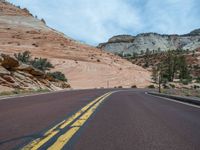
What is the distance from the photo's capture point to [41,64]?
209 ft

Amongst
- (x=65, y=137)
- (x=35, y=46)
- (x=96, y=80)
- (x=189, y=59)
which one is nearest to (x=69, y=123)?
(x=65, y=137)

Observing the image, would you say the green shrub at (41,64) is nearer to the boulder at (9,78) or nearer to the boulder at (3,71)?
the boulder at (3,71)

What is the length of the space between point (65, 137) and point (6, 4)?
12681 cm

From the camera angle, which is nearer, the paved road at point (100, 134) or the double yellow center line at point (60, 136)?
the double yellow center line at point (60, 136)

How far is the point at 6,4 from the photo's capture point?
125 m

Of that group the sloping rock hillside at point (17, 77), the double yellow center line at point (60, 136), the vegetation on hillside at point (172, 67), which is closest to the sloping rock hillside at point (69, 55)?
the vegetation on hillside at point (172, 67)

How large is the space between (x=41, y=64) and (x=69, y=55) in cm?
2460

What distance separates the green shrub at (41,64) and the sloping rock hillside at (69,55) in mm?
3501

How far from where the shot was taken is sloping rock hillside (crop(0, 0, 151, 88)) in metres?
75.2

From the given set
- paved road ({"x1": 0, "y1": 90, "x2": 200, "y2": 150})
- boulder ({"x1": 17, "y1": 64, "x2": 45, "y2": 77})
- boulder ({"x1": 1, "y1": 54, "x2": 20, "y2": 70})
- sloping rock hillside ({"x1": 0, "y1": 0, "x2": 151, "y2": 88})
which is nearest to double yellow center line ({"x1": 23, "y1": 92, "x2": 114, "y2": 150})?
paved road ({"x1": 0, "y1": 90, "x2": 200, "y2": 150})

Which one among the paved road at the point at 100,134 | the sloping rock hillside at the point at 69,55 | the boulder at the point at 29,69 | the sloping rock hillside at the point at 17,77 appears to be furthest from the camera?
the sloping rock hillside at the point at 69,55

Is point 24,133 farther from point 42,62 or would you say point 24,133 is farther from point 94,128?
point 42,62

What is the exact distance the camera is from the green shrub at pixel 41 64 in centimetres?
6059

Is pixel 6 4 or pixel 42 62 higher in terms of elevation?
pixel 6 4
